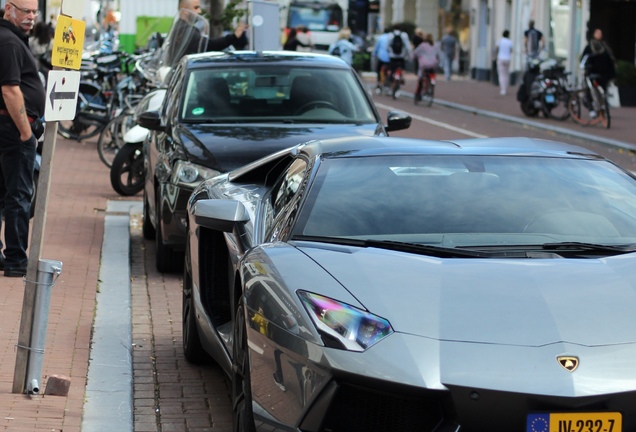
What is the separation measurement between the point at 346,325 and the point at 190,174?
5.32m

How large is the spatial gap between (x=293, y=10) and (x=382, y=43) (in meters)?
20.4

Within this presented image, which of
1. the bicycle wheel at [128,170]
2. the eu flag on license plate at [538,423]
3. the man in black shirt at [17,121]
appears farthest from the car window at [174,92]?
the eu flag on license plate at [538,423]

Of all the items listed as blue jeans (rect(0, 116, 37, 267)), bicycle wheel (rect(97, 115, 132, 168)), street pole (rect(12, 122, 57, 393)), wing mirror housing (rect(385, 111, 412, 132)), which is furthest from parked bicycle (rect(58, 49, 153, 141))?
street pole (rect(12, 122, 57, 393))

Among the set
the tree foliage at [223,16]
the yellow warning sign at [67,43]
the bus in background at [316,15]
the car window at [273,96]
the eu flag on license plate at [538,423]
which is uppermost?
the bus in background at [316,15]

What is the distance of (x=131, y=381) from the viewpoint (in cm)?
641

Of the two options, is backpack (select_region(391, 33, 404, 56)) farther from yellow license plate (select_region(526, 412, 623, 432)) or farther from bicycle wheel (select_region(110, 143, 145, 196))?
yellow license plate (select_region(526, 412, 623, 432))

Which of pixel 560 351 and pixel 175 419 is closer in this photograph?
pixel 560 351

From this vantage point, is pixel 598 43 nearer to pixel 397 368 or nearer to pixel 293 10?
pixel 397 368

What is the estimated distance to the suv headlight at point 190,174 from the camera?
923 cm

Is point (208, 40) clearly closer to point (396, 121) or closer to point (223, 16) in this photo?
point (223, 16)

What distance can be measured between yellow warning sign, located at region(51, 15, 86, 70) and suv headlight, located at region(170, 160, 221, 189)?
3.02 m

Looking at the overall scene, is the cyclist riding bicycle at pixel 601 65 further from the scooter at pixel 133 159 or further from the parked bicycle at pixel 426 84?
the scooter at pixel 133 159

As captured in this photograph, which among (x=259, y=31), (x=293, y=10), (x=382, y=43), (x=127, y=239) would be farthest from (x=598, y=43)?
(x=293, y=10)

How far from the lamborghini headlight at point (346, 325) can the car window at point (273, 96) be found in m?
6.35
